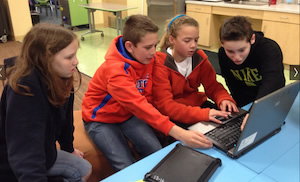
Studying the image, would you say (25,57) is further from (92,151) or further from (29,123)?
(92,151)

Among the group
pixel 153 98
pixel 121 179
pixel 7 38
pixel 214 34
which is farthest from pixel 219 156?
pixel 7 38

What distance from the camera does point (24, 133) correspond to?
91cm

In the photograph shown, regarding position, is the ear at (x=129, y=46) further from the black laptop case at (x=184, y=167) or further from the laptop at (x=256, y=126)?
the black laptop case at (x=184, y=167)

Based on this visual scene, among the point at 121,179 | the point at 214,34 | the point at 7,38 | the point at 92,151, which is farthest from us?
the point at 7,38

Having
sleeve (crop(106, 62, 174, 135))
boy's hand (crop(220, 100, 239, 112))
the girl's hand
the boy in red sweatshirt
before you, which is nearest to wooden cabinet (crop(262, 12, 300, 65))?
boy's hand (crop(220, 100, 239, 112))

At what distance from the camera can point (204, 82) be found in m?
1.65

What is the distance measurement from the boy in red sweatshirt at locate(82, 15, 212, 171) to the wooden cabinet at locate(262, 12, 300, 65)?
2.87 metres

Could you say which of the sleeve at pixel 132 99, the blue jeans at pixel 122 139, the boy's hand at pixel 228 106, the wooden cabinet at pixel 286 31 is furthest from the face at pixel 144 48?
the wooden cabinet at pixel 286 31

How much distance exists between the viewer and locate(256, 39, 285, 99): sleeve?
137 centimetres

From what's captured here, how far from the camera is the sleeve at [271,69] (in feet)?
4.48

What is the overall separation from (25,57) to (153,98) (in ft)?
2.52

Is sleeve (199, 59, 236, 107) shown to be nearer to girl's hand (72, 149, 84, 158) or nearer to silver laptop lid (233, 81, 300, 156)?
silver laptop lid (233, 81, 300, 156)

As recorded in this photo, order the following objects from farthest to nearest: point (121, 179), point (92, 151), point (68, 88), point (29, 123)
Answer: point (92, 151) < point (68, 88) < point (29, 123) < point (121, 179)

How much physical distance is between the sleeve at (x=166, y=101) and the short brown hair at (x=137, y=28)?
0.72 ft
